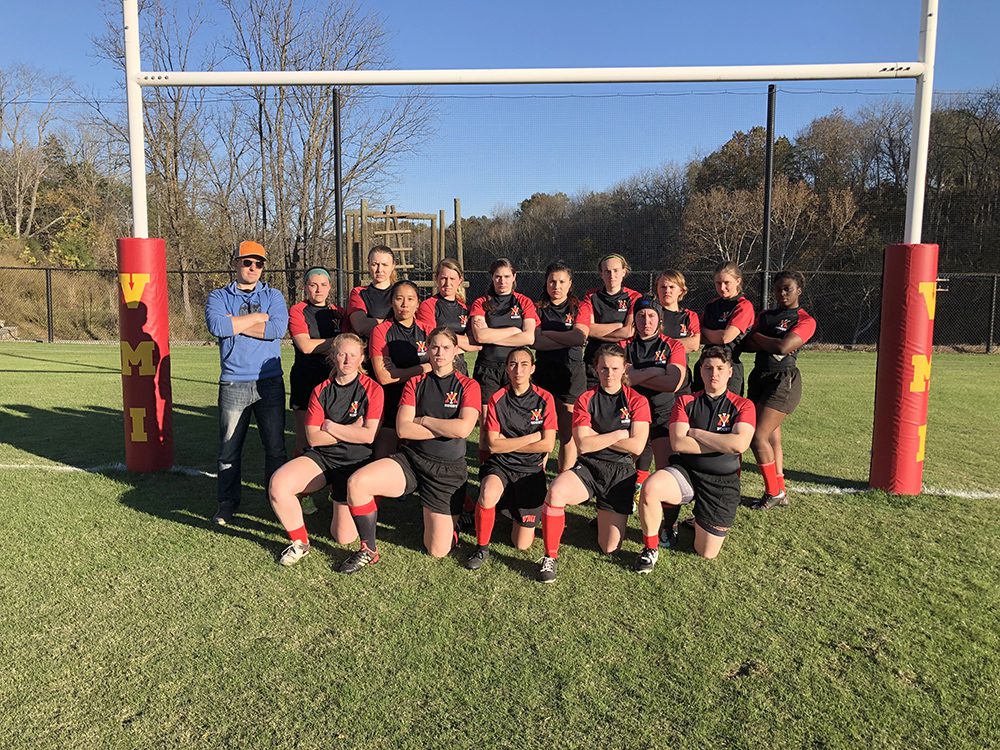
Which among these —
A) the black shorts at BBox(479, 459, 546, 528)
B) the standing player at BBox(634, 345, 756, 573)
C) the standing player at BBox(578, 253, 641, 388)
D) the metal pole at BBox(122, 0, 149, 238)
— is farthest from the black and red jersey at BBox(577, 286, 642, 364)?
the metal pole at BBox(122, 0, 149, 238)

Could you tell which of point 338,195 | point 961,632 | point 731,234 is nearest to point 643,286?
point 731,234

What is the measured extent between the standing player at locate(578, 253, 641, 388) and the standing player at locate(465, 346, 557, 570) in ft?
2.93

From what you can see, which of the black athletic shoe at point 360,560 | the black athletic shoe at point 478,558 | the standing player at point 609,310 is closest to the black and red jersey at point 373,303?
the standing player at point 609,310

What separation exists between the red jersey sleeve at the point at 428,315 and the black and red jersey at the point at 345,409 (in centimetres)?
73

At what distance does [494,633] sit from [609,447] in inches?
50.9

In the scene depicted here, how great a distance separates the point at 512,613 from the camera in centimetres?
315

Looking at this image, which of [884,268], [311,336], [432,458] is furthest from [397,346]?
[884,268]

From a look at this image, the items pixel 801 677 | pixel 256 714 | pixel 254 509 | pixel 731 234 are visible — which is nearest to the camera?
pixel 256 714

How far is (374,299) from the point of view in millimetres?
4668

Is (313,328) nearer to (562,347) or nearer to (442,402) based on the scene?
(442,402)

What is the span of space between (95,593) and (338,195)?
7517mm

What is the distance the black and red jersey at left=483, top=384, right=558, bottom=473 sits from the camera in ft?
12.9

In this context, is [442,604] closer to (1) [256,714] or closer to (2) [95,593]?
(1) [256,714]

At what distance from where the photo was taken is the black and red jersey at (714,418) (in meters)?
3.82
